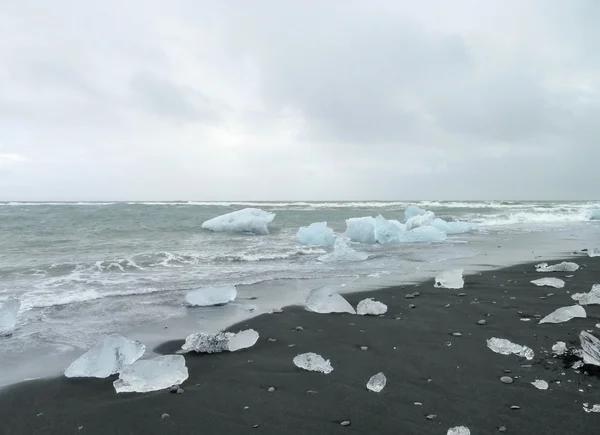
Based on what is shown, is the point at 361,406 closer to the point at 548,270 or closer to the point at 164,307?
the point at 164,307

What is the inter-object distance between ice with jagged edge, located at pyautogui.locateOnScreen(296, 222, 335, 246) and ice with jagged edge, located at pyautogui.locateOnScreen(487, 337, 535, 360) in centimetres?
936

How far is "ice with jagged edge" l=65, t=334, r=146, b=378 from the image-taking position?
3385 millimetres

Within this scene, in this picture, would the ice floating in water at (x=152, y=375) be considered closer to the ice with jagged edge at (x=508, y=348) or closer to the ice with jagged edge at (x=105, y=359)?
the ice with jagged edge at (x=105, y=359)

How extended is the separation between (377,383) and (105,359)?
8.02 feet

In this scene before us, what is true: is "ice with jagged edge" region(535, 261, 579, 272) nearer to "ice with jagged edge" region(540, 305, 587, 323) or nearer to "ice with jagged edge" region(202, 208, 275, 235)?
"ice with jagged edge" region(540, 305, 587, 323)

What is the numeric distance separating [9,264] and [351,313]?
8735 millimetres

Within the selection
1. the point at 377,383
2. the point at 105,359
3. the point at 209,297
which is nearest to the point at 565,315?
the point at 377,383

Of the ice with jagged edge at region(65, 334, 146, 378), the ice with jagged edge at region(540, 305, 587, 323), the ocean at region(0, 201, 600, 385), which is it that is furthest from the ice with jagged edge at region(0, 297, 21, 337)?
the ice with jagged edge at region(540, 305, 587, 323)

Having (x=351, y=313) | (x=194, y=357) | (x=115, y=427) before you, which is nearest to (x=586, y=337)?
(x=351, y=313)

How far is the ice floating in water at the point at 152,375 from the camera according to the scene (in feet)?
10.3

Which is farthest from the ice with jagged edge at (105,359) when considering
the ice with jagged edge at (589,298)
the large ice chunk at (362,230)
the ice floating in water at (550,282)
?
the large ice chunk at (362,230)

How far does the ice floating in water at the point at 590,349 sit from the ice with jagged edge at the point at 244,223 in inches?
573

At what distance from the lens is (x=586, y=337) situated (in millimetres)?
3271

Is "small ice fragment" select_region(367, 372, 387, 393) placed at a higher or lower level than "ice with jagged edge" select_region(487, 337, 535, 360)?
lower
